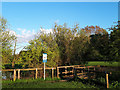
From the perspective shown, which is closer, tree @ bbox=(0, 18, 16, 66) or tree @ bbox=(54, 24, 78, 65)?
tree @ bbox=(0, 18, 16, 66)

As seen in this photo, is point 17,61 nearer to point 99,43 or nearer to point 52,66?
point 52,66

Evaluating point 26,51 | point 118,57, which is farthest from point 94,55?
point 26,51

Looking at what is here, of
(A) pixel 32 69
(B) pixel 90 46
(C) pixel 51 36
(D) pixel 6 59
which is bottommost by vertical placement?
(A) pixel 32 69

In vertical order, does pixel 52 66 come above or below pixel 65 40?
below

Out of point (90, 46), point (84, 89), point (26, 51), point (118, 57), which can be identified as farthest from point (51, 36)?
point (84, 89)

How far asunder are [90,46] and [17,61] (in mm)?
10599

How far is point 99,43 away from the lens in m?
20.1

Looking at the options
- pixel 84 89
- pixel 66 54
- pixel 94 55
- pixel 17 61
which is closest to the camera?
pixel 84 89

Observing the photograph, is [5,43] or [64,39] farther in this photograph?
[64,39]

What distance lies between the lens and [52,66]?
15.2m

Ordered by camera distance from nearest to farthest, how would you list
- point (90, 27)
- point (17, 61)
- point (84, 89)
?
point (84, 89)
point (17, 61)
point (90, 27)

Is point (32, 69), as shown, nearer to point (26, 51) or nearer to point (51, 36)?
point (26, 51)

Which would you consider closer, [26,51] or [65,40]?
[26,51]

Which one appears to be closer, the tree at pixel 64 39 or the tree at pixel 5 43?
the tree at pixel 5 43
